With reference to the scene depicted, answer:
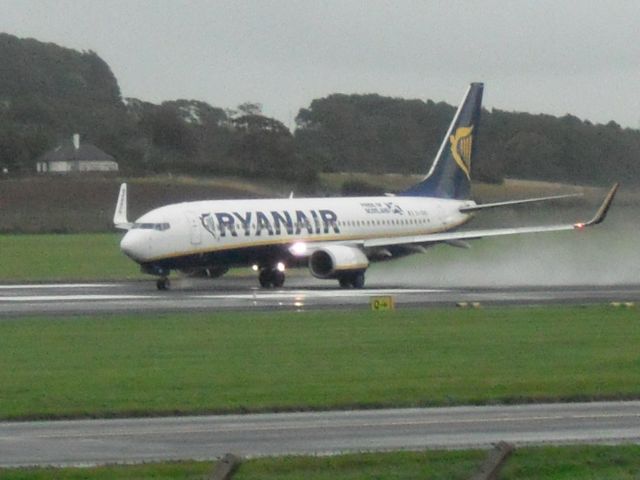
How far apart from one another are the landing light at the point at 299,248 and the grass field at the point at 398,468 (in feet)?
130

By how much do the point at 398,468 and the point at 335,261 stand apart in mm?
39237

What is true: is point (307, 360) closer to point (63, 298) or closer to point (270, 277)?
point (63, 298)

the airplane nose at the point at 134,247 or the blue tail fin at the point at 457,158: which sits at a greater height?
the blue tail fin at the point at 457,158

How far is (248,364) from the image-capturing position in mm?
27875

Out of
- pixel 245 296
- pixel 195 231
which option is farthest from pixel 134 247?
pixel 245 296

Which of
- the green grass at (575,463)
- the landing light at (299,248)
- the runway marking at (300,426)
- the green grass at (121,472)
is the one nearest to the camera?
the green grass at (121,472)

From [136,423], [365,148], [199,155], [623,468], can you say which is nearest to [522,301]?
[136,423]

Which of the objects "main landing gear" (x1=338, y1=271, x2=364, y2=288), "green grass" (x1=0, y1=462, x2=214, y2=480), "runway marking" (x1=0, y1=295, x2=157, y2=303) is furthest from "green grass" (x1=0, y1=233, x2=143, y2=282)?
"green grass" (x1=0, y1=462, x2=214, y2=480)

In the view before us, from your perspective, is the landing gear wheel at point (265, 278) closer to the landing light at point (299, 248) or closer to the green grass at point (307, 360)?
the landing light at point (299, 248)

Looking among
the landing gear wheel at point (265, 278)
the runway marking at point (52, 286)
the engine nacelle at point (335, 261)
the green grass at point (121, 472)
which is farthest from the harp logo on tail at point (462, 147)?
the green grass at point (121, 472)

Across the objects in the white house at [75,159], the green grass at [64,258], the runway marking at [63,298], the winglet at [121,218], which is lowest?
the green grass at [64,258]

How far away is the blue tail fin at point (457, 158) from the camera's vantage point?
215ft

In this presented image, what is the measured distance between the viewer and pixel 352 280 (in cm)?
5659

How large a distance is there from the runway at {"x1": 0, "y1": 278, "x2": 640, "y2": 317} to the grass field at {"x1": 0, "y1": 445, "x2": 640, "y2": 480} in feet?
83.5
